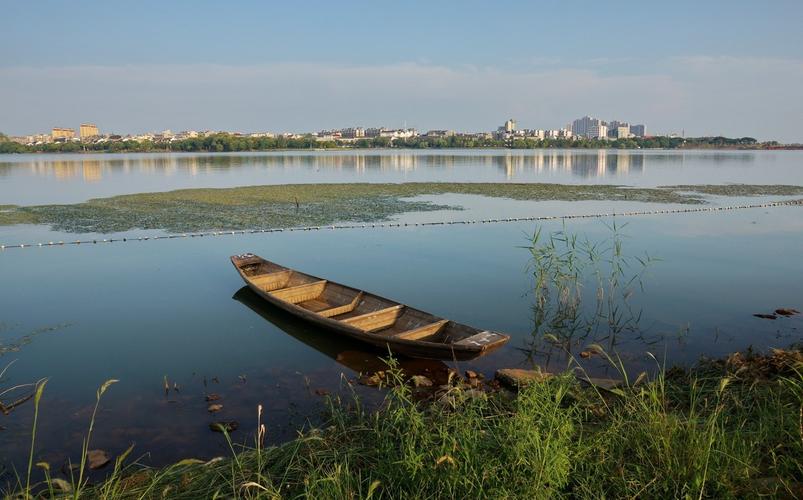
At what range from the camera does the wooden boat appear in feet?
19.8

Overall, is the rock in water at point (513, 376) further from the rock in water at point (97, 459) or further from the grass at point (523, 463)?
the rock in water at point (97, 459)

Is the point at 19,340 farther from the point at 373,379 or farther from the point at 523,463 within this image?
the point at 523,463

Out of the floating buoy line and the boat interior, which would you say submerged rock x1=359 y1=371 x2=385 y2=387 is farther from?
the floating buoy line

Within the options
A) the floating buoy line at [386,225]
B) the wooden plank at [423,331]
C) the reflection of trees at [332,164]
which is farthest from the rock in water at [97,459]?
the reflection of trees at [332,164]

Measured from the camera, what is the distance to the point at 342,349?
7133 millimetres

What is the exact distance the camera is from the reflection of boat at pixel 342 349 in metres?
6.41

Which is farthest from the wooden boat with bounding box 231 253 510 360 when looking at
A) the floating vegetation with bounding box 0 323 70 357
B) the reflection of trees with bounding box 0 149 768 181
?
the reflection of trees with bounding box 0 149 768 181

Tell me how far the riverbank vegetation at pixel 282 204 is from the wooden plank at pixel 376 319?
9.24 metres

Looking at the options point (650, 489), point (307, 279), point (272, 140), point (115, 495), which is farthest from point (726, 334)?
point (272, 140)

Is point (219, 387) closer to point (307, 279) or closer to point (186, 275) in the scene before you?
point (307, 279)

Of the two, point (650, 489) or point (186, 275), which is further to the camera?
point (186, 275)

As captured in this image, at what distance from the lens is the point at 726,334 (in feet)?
24.2

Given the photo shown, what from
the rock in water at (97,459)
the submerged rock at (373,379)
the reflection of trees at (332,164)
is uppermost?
the reflection of trees at (332,164)

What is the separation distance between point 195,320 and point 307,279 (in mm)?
1838
